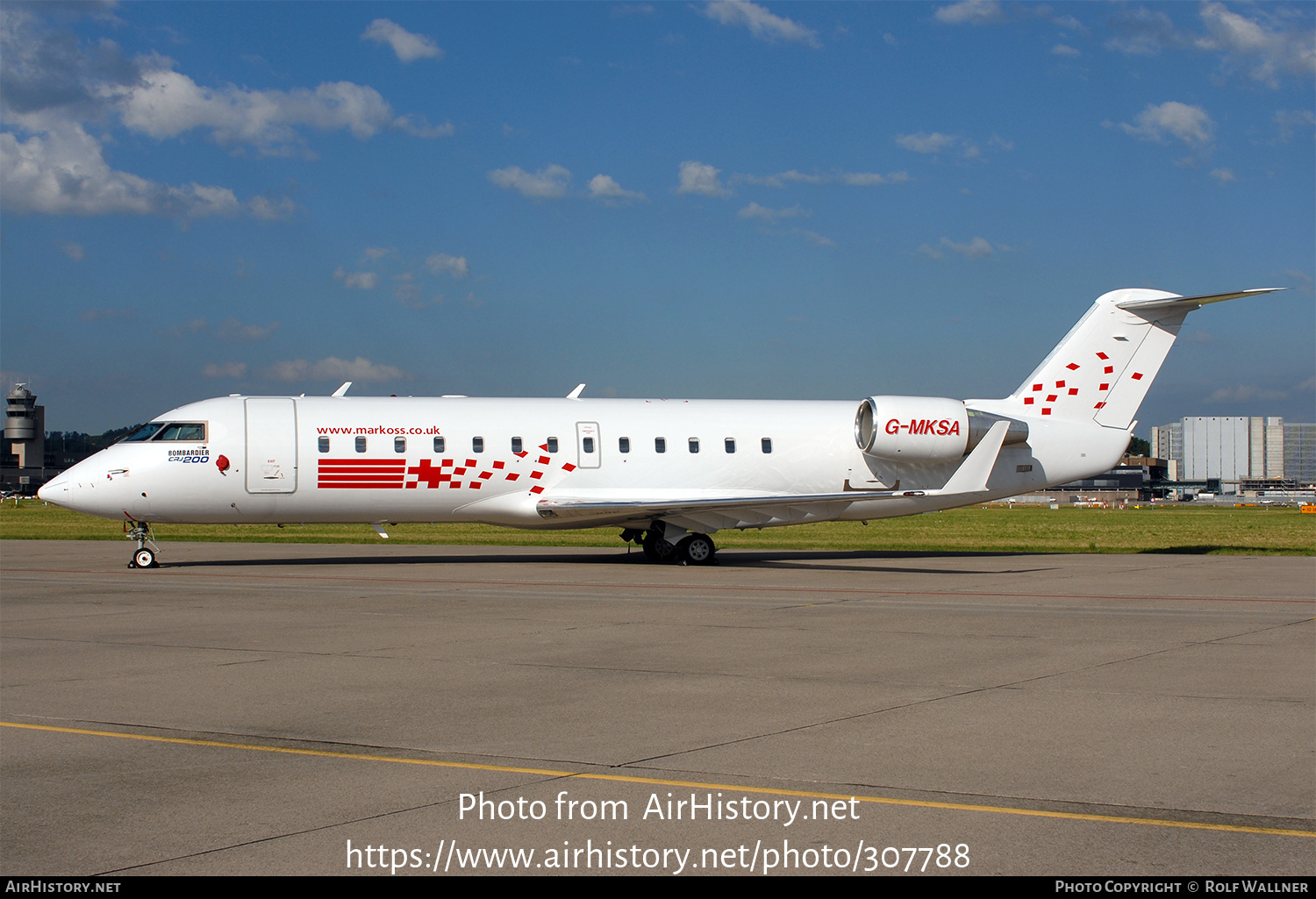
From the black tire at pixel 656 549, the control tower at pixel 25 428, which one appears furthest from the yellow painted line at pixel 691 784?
the control tower at pixel 25 428

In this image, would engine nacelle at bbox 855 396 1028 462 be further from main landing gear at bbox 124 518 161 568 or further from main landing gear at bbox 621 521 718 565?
main landing gear at bbox 124 518 161 568

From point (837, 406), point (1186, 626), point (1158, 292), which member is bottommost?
point (1186, 626)

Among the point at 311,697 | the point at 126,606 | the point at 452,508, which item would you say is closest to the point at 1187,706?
the point at 311,697

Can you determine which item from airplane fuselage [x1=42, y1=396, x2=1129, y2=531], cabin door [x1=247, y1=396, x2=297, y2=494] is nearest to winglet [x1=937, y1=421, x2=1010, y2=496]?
airplane fuselage [x1=42, y1=396, x2=1129, y2=531]

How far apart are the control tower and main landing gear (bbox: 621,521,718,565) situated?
156m

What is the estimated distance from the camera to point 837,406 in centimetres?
2795

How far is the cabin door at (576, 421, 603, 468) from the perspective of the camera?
84.1 feet

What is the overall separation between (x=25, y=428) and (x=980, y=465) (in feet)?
537

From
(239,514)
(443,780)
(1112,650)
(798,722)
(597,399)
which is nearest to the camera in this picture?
(443,780)

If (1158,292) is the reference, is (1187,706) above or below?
below

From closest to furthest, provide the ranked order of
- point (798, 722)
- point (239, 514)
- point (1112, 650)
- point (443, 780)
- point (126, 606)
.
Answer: point (443, 780), point (798, 722), point (1112, 650), point (126, 606), point (239, 514)

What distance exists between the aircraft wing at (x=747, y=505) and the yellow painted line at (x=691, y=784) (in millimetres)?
16235

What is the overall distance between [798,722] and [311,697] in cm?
411

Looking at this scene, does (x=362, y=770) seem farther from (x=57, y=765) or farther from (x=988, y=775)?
(x=988, y=775)
